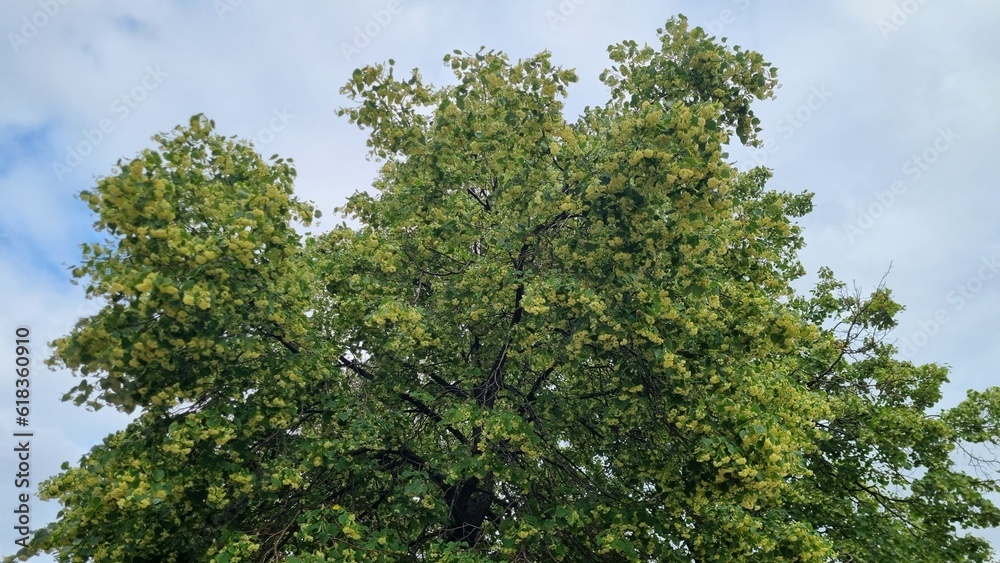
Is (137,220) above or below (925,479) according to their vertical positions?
below

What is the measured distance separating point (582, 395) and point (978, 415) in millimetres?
9417

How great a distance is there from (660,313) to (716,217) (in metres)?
1.44

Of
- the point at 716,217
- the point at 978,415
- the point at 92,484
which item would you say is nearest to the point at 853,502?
the point at 978,415

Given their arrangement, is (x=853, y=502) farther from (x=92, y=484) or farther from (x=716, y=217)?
(x=92, y=484)

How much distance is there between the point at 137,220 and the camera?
6453 mm

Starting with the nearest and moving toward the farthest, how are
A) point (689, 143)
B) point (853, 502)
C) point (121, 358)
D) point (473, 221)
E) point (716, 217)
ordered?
point (121, 358) → point (689, 143) → point (716, 217) → point (473, 221) → point (853, 502)

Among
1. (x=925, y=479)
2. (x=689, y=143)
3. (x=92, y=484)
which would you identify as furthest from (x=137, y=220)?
(x=925, y=479)

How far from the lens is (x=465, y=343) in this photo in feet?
31.1

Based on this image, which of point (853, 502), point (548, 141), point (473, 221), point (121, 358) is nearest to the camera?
point (121, 358)

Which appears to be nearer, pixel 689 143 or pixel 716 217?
pixel 689 143

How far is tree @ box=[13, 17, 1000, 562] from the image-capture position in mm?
6855

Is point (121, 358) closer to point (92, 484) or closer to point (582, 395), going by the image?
point (92, 484)

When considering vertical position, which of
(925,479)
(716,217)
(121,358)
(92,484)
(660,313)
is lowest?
(92,484)

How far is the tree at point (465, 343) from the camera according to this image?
22.5 ft
